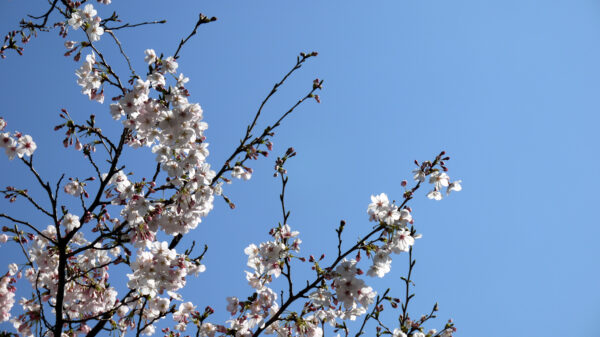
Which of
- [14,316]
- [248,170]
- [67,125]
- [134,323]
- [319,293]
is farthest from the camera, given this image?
[14,316]

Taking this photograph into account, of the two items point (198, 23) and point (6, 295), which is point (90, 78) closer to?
point (198, 23)

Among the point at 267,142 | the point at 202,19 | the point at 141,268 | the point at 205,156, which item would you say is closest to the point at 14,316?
the point at 141,268

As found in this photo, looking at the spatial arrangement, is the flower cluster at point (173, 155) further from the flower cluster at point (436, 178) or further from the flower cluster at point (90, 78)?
the flower cluster at point (436, 178)

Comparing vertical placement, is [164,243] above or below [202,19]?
below

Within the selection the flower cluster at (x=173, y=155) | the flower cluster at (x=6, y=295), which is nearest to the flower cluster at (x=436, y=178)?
the flower cluster at (x=173, y=155)

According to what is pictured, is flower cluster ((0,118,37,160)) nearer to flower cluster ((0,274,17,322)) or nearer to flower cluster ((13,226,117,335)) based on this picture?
flower cluster ((13,226,117,335))

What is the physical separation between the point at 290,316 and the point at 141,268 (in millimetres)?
1602

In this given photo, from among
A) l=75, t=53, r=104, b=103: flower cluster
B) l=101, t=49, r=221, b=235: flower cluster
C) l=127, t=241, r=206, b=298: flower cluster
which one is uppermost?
l=75, t=53, r=104, b=103: flower cluster

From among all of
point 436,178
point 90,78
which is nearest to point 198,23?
point 90,78

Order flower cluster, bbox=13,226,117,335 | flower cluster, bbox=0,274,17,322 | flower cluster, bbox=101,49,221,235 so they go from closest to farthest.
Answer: flower cluster, bbox=101,49,221,235, flower cluster, bbox=13,226,117,335, flower cluster, bbox=0,274,17,322

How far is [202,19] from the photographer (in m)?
4.60

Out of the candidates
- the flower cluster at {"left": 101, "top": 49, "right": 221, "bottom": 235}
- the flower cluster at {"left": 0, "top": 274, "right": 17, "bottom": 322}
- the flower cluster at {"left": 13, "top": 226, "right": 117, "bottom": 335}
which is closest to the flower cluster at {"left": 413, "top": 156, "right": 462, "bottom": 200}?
the flower cluster at {"left": 101, "top": 49, "right": 221, "bottom": 235}

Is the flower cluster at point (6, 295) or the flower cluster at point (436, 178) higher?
the flower cluster at point (436, 178)

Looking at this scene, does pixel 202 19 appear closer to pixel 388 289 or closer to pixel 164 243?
pixel 164 243
